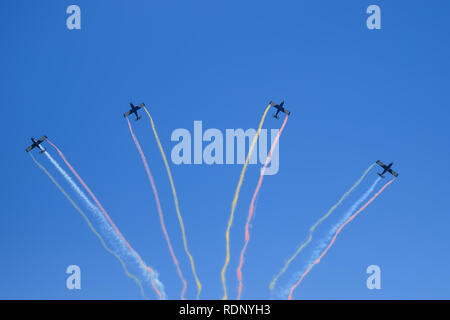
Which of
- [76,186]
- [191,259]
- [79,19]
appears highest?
[79,19]

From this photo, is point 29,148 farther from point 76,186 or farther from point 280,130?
point 280,130

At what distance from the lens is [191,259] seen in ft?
156
